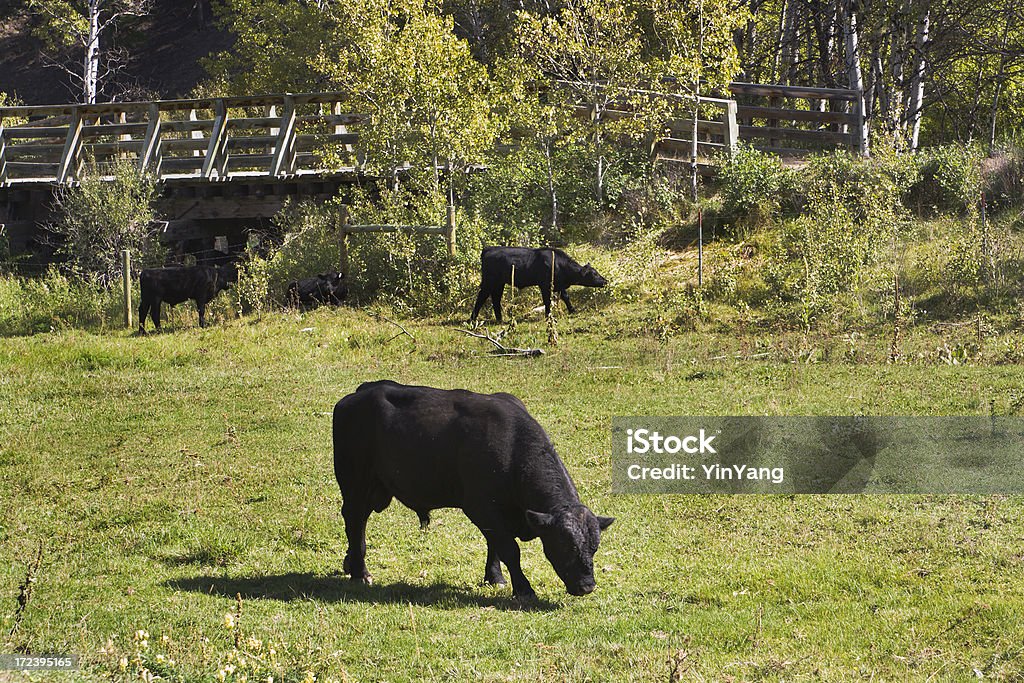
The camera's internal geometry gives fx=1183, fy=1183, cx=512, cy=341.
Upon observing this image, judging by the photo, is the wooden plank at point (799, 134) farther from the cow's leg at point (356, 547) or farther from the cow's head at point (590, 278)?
the cow's leg at point (356, 547)

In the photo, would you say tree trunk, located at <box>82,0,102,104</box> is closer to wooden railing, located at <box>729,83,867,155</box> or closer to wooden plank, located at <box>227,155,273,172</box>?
wooden plank, located at <box>227,155,273,172</box>

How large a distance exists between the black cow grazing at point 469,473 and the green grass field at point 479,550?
0.43 metres

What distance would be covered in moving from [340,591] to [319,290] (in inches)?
559

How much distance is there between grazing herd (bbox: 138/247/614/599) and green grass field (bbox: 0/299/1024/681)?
0.42 metres

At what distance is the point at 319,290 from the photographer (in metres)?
23.1

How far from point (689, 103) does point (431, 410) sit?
1771cm

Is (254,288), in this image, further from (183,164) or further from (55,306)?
(183,164)

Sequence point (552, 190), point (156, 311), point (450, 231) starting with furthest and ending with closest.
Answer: point (552, 190), point (450, 231), point (156, 311)

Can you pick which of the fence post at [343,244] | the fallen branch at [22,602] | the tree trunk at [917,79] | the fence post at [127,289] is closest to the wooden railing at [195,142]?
the fence post at [343,244]

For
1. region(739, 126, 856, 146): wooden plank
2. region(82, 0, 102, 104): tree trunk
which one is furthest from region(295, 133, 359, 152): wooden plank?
region(82, 0, 102, 104): tree trunk

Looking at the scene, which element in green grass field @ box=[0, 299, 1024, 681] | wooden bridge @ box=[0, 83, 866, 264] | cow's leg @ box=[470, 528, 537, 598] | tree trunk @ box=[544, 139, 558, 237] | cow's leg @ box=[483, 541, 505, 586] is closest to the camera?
green grass field @ box=[0, 299, 1024, 681]

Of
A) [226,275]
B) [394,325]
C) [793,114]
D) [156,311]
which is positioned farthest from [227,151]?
[793,114]

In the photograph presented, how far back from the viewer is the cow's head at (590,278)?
841 inches

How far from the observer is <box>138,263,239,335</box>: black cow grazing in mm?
21875
